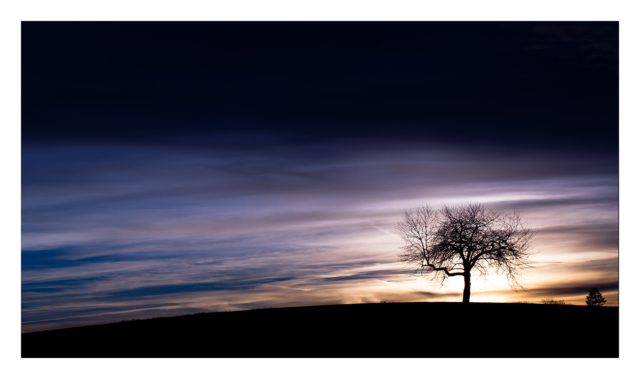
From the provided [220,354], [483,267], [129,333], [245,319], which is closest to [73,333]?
[129,333]

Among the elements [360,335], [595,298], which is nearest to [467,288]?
[360,335]

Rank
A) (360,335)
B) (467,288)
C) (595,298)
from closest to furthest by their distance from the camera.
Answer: (360,335), (467,288), (595,298)

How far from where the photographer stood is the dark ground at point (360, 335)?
21609 millimetres

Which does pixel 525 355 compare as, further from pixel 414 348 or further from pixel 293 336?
pixel 293 336

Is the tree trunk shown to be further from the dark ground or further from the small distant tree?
the small distant tree

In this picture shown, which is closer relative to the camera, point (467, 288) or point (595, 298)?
point (467, 288)

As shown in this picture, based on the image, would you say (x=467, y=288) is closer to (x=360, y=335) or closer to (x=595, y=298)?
(x=360, y=335)

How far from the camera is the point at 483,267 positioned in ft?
120

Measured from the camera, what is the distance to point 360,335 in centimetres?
2436

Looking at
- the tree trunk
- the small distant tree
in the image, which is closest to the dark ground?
the tree trunk

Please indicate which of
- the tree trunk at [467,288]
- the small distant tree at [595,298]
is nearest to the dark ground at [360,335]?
the tree trunk at [467,288]

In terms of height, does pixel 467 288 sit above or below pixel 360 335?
above

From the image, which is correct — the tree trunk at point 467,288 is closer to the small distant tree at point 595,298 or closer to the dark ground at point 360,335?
the dark ground at point 360,335

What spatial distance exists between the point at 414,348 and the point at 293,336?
5977mm
